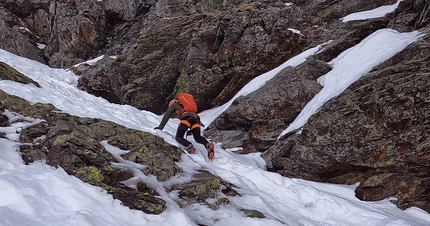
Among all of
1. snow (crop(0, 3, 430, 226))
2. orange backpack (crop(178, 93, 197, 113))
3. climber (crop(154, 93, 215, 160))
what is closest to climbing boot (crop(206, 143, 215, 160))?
snow (crop(0, 3, 430, 226))

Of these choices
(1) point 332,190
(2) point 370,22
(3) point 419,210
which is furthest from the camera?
(2) point 370,22

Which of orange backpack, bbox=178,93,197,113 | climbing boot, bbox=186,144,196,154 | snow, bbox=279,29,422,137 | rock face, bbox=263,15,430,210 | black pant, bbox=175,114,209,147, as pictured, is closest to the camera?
rock face, bbox=263,15,430,210

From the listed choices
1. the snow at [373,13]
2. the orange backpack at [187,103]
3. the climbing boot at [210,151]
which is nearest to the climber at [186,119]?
the orange backpack at [187,103]

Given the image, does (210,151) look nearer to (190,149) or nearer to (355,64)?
(190,149)

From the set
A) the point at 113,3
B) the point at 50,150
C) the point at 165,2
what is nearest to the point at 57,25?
the point at 113,3

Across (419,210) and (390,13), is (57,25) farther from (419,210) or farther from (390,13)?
(419,210)

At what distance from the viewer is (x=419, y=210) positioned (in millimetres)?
8625

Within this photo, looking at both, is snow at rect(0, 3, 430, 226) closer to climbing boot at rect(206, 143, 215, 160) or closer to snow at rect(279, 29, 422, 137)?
snow at rect(279, 29, 422, 137)

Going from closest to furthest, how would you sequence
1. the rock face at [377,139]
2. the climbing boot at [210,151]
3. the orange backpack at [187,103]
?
the rock face at [377,139], the climbing boot at [210,151], the orange backpack at [187,103]

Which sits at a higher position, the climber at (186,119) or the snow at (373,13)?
the snow at (373,13)

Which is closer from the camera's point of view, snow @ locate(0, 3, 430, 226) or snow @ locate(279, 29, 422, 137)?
snow @ locate(0, 3, 430, 226)

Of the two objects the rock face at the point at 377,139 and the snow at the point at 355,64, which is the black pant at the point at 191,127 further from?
Result: the snow at the point at 355,64

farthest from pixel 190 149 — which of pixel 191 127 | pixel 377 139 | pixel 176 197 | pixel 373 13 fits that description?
pixel 373 13

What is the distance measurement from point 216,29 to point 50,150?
1826 cm
